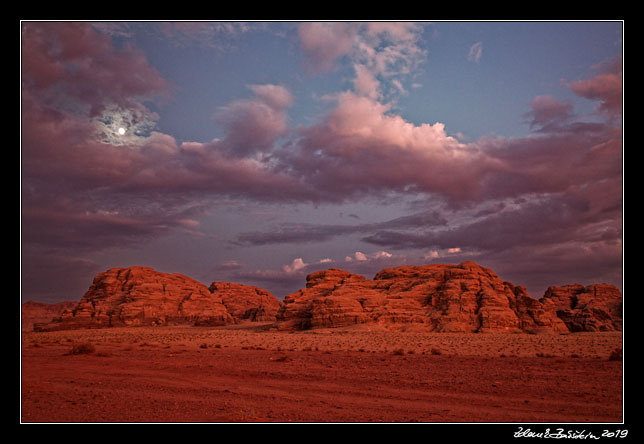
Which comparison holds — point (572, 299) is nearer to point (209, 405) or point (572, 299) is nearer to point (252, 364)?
point (252, 364)

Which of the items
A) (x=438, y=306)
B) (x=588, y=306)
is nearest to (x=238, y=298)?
(x=438, y=306)

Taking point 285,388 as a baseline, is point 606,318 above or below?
below

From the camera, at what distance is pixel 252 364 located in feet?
70.5

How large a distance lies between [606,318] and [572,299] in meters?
33.3

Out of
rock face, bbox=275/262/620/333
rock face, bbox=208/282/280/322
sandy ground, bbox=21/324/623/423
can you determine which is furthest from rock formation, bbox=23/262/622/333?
sandy ground, bbox=21/324/623/423

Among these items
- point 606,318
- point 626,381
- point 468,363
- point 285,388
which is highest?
point 626,381

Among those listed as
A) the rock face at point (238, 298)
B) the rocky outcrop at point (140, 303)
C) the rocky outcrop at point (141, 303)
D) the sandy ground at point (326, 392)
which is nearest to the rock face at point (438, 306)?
the rocky outcrop at point (141, 303)

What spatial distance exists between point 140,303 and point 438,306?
70.4 metres

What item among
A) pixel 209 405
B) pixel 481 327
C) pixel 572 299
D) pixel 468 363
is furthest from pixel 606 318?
pixel 209 405

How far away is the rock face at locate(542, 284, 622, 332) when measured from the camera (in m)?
85.8

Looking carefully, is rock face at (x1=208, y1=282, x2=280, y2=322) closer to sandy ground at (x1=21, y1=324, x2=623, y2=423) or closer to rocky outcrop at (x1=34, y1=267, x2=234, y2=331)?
rocky outcrop at (x1=34, y1=267, x2=234, y2=331)

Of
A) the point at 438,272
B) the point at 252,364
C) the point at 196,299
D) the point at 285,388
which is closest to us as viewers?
the point at 285,388

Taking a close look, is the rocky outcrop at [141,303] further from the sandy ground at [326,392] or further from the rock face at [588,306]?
the rock face at [588,306]

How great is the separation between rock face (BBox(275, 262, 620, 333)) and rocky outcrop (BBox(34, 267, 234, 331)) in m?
35.7
